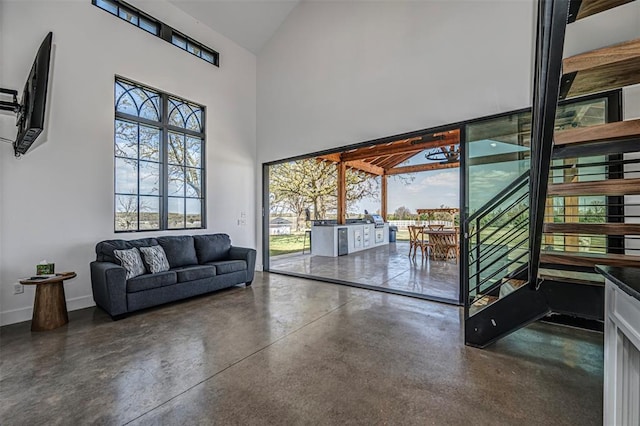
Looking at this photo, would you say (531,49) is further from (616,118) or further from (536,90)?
(536,90)

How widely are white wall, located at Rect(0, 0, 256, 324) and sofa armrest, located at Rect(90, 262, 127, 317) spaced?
0.71 m

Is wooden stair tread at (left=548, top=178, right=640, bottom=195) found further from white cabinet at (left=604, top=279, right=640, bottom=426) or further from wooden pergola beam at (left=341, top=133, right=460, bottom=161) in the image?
wooden pergola beam at (left=341, top=133, right=460, bottom=161)

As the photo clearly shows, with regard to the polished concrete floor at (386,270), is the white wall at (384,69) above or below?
above

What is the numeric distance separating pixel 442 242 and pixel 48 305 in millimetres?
7192

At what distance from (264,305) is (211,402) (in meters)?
1.95

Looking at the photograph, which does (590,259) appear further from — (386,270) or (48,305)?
(48,305)

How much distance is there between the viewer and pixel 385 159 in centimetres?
1027

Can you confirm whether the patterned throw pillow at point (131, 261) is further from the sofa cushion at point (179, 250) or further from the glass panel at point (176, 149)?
the glass panel at point (176, 149)

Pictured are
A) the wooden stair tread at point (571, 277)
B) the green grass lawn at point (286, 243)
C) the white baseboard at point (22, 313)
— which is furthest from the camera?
the green grass lawn at point (286, 243)

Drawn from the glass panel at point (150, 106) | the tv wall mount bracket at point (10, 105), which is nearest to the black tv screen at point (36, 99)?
the tv wall mount bracket at point (10, 105)

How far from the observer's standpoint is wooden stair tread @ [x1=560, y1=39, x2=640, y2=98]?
100 cm

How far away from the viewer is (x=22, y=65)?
3256 millimetres

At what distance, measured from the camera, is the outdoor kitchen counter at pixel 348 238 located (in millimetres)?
7793

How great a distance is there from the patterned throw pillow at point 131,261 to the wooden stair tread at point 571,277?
4.28 meters
